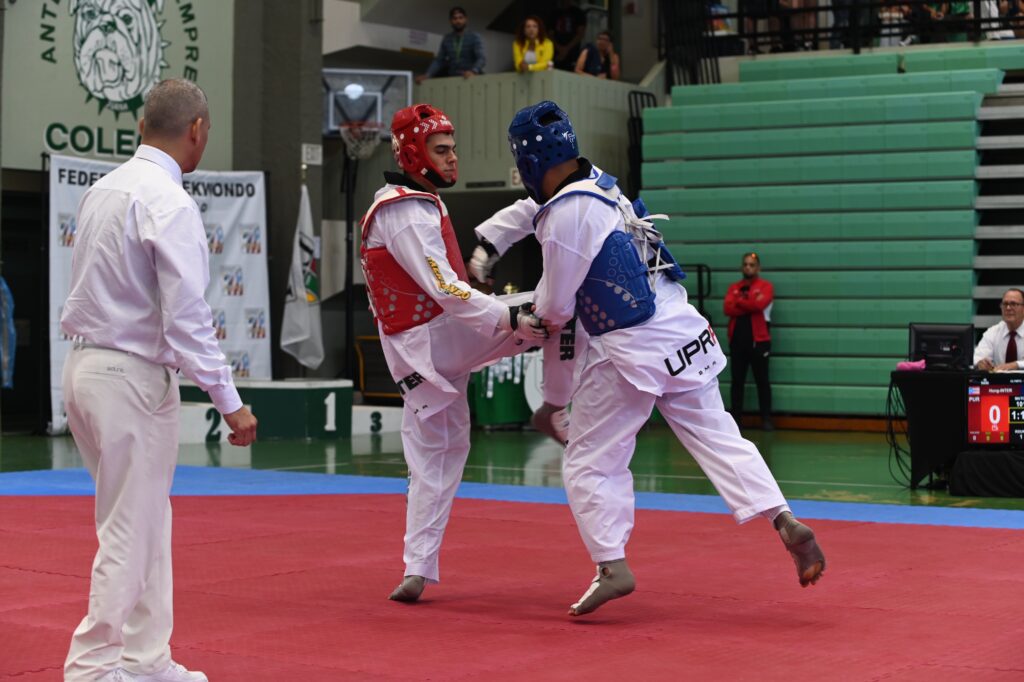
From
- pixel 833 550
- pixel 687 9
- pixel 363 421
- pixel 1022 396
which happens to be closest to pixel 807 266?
pixel 687 9

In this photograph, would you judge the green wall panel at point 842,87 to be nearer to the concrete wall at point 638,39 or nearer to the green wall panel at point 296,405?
the concrete wall at point 638,39

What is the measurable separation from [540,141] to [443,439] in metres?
1.22

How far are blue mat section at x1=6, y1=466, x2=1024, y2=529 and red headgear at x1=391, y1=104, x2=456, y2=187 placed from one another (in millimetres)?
3642

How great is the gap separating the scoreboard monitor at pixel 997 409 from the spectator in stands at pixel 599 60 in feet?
29.2

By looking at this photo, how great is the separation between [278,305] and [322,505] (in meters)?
7.93

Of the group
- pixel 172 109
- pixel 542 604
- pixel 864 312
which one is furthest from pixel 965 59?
pixel 172 109

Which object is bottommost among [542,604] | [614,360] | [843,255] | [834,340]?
[542,604]

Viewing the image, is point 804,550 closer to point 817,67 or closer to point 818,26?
point 817,67

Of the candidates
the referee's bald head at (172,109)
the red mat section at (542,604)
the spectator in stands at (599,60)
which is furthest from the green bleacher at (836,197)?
the referee's bald head at (172,109)

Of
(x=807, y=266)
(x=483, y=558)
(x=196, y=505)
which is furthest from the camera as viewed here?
(x=807, y=266)

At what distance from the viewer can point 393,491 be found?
9938mm

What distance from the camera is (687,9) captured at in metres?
18.3

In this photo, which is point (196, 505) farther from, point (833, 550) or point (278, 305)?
point (278, 305)

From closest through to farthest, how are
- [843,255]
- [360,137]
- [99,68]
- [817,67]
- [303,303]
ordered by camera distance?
[99,68] → [843,255] → [303,303] → [360,137] → [817,67]
